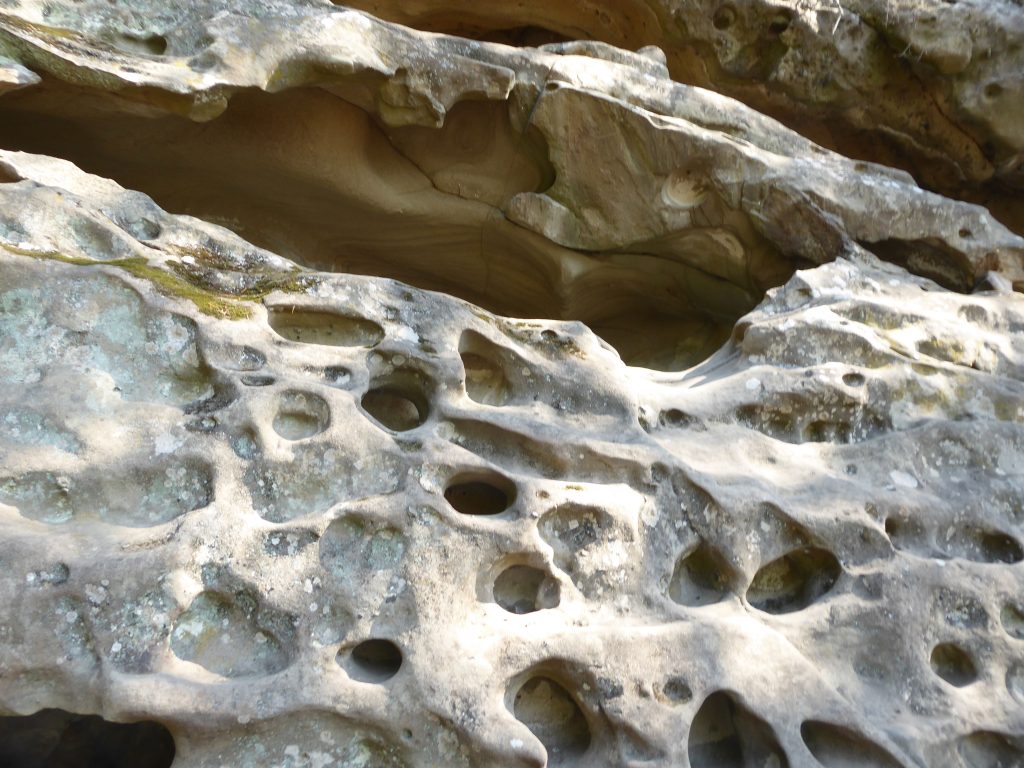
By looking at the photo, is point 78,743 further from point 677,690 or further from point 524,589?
point 677,690

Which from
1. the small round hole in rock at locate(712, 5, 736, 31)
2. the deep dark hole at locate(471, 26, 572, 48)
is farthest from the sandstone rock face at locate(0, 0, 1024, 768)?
the deep dark hole at locate(471, 26, 572, 48)

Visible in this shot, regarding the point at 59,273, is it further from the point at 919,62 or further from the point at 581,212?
the point at 919,62

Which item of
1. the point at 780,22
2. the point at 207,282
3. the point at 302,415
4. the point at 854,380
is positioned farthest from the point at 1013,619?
the point at 780,22

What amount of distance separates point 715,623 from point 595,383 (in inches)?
31.8

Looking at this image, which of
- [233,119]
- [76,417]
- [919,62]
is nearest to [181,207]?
[233,119]

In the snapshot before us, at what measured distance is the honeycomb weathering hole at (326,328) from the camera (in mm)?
2510

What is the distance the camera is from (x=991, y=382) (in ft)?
9.61

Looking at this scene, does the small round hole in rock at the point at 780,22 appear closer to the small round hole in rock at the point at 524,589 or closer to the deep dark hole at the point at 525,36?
the deep dark hole at the point at 525,36

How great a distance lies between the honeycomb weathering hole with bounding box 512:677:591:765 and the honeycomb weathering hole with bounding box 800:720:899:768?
20.6 inches

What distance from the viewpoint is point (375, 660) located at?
1953mm

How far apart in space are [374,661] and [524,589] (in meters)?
0.41

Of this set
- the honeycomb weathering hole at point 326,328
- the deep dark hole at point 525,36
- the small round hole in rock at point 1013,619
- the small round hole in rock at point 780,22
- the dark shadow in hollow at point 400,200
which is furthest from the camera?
the deep dark hole at point 525,36

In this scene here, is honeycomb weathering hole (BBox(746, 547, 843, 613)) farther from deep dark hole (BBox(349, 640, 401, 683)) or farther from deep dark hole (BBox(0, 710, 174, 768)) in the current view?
deep dark hole (BBox(0, 710, 174, 768))

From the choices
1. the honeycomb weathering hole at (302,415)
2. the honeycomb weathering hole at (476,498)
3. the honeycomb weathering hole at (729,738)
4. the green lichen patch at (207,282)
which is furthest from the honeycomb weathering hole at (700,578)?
the green lichen patch at (207,282)
